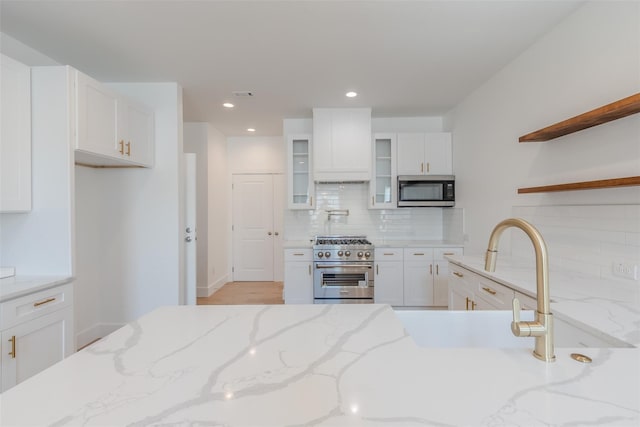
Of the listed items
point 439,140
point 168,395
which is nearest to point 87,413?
point 168,395

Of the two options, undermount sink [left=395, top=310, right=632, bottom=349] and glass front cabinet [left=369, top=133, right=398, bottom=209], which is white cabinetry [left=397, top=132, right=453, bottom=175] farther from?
undermount sink [left=395, top=310, right=632, bottom=349]

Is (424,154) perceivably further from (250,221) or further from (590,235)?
(250,221)

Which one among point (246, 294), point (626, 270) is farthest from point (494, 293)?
point (246, 294)

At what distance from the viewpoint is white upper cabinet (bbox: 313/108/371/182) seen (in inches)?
154

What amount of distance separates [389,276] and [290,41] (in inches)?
110

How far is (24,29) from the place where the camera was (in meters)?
2.21


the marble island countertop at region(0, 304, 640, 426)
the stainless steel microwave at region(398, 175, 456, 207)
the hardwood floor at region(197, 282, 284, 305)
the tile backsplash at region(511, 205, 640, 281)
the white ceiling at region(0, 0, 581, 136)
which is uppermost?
the white ceiling at region(0, 0, 581, 136)

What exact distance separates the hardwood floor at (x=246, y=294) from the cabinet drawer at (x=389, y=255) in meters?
1.55

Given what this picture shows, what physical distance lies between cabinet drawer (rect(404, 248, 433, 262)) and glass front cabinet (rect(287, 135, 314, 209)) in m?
1.39

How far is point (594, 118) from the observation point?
5.55 ft

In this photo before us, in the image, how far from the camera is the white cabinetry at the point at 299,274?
375 centimetres

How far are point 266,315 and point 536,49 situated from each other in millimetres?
2887

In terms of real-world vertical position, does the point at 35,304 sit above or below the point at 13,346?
above

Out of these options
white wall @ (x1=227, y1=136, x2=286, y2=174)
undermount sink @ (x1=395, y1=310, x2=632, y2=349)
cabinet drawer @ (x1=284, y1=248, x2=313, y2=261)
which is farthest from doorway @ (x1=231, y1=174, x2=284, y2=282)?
undermount sink @ (x1=395, y1=310, x2=632, y2=349)
